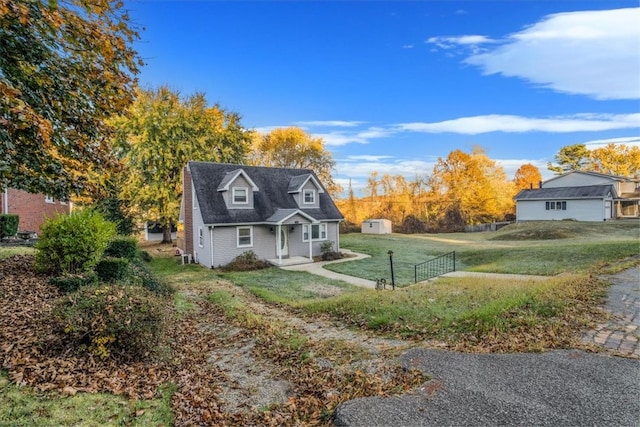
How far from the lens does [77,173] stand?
7867 mm

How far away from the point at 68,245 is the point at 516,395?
9.40m

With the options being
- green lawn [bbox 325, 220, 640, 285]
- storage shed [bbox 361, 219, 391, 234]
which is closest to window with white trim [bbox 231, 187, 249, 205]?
green lawn [bbox 325, 220, 640, 285]

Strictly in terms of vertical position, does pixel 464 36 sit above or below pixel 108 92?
above

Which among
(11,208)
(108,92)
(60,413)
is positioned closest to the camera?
(60,413)

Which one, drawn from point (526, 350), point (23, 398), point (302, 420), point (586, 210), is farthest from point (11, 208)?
point (586, 210)

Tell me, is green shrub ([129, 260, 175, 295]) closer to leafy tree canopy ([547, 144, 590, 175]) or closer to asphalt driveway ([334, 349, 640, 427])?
asphalt driveway ([334, 349, 640, 427])

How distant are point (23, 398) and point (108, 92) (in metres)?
5.51

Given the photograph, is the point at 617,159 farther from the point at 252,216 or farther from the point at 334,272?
the point at 252,216

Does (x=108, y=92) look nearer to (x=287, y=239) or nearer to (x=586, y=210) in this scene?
(x=287, y=239)

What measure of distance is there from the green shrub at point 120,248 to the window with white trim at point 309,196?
531 inches

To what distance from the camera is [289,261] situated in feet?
72.4

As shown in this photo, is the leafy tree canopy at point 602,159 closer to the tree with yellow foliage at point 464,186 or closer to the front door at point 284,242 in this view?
the tree with yellow foliage at point 464,186

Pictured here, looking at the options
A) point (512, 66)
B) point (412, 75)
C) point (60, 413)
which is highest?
point (412, 75)

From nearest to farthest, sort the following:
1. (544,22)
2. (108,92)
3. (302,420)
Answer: (302,420) → (108,92) → (544,22)
